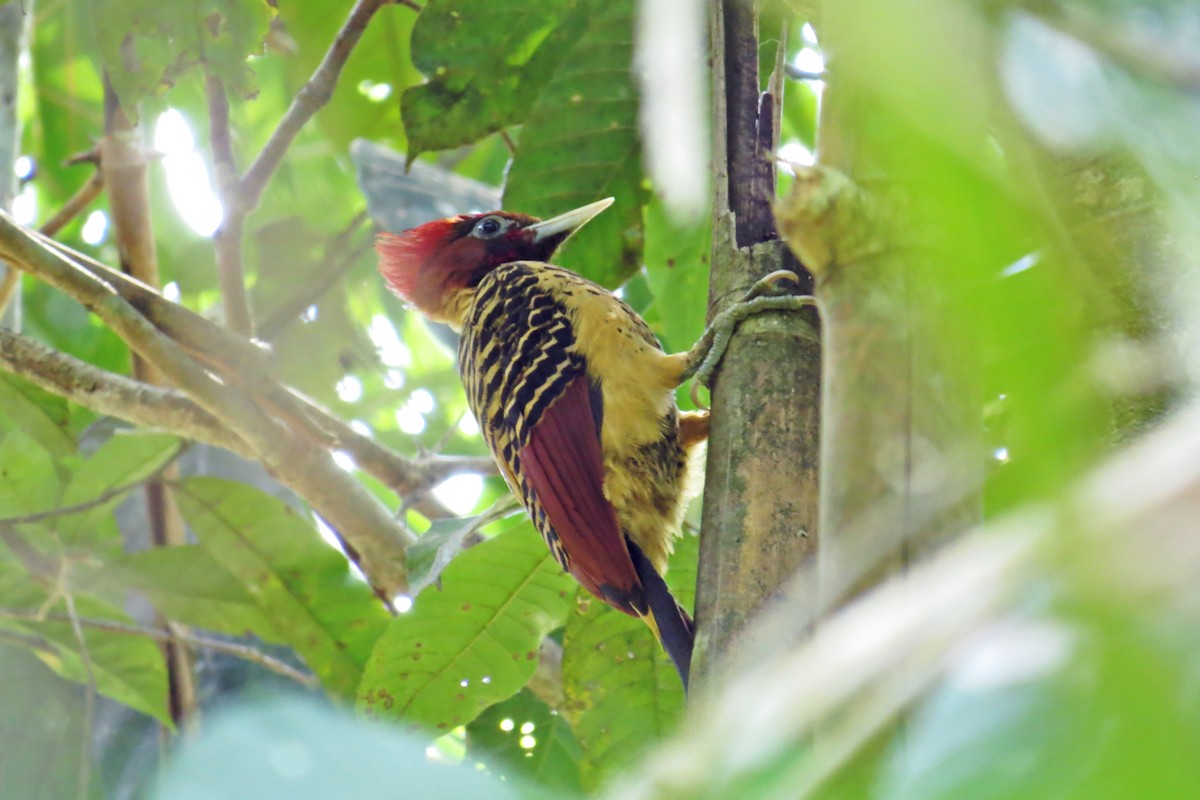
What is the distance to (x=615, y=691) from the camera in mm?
2832

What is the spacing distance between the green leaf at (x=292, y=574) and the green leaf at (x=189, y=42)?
1.21 m

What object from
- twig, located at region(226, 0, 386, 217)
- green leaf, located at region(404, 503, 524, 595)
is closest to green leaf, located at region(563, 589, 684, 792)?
green leaf, located at region(404, 503, 524, 595)

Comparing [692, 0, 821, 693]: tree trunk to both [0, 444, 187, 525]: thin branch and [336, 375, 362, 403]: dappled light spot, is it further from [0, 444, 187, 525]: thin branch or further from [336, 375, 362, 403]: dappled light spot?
[336, 375, 362, 403]: dappled light spot

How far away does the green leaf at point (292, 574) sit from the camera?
3.61 meters

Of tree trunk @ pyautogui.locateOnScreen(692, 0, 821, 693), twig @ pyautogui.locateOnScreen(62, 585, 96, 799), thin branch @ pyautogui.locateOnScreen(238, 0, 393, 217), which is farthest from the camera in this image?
thin branch @ pyautogui.locateOnScreen(238, 0, 393, 217)

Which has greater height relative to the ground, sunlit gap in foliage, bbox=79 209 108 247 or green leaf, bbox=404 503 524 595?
sunlit gap in foliage, bbox=79 209 108 247

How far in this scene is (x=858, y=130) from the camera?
3.01 ft

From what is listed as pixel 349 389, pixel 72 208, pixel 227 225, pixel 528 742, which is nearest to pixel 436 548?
pixel 528 742

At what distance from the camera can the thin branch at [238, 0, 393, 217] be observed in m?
3.58

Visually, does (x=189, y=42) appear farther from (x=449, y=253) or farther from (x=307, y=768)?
(x=307, y=768)

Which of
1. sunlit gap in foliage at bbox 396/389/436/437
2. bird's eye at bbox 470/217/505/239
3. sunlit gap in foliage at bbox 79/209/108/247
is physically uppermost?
sunlit gap in foliage at bbox 79/209/108/247

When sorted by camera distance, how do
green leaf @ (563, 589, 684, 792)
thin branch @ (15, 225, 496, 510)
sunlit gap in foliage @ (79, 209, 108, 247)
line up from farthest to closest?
sunlit gap in foliage @ (79, 209, 108, 247) < thin branch @ (15, 225, 496, 510) < green leaf @ (563, 589, 684, 792)

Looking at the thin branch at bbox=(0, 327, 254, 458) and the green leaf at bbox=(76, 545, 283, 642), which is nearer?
the thin branch at bbox=(0, 327, 254, 458)

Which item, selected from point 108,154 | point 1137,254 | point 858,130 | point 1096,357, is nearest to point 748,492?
point 1137,254
